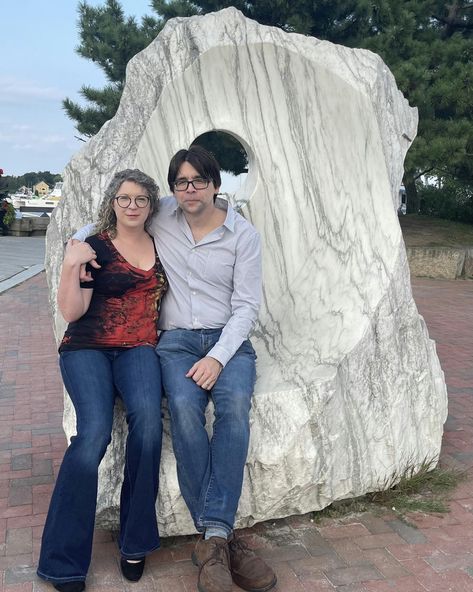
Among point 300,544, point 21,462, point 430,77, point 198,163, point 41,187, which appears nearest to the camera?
point 198,163

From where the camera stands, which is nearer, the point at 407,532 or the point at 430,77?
the point at 407,532

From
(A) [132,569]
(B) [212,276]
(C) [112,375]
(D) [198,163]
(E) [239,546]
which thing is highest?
(D) [198,163]

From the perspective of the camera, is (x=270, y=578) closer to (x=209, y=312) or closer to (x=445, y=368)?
(x=209, y=312)

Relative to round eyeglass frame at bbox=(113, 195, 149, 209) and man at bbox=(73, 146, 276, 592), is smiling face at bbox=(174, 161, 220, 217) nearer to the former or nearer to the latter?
man at bbox=(73, 146, 276, 592)

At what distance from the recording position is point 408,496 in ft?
10.7

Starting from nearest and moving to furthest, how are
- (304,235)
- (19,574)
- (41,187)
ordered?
(19,574)
(304,235)
(41,187)

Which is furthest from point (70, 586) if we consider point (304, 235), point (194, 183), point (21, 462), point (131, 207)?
point (304, 235)

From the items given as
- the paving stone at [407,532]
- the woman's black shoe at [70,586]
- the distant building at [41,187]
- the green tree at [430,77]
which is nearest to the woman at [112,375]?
the woman's black shoe at [70,586]

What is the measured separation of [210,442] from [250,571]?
497mm

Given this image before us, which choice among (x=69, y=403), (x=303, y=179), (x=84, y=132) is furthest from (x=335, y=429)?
(x=84, y=132)

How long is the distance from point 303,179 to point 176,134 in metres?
0.81

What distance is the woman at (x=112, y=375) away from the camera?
2469 millimetres

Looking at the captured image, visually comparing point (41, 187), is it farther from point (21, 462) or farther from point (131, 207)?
point (131, 207)

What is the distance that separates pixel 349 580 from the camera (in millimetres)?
2584
